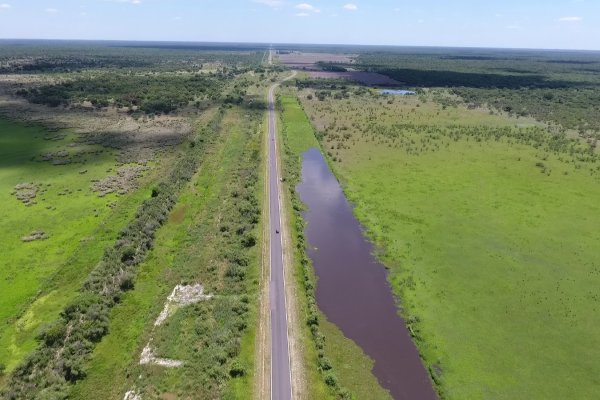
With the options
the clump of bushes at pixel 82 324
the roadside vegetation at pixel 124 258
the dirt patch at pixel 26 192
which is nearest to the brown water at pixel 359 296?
the roadside vegetation at pixel 124 258

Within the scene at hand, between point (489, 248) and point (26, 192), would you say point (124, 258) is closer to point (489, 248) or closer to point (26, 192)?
point (26, 192)

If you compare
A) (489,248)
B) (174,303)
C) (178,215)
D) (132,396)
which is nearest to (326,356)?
(132,396)

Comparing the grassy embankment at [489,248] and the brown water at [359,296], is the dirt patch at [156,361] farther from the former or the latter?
the grassy embankment at [489,248]

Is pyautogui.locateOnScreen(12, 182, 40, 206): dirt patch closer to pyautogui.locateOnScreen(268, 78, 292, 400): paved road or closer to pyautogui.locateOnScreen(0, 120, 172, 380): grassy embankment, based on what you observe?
pyautogui.locateOnScreen(0, 120, 172, 380): grassy embankment

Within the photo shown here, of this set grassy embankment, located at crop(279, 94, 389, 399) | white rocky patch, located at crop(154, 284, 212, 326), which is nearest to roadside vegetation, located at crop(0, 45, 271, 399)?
white rocky patch, located at crop(154, 284, 212, 326)

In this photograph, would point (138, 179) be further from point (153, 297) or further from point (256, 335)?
point (256, 335)
